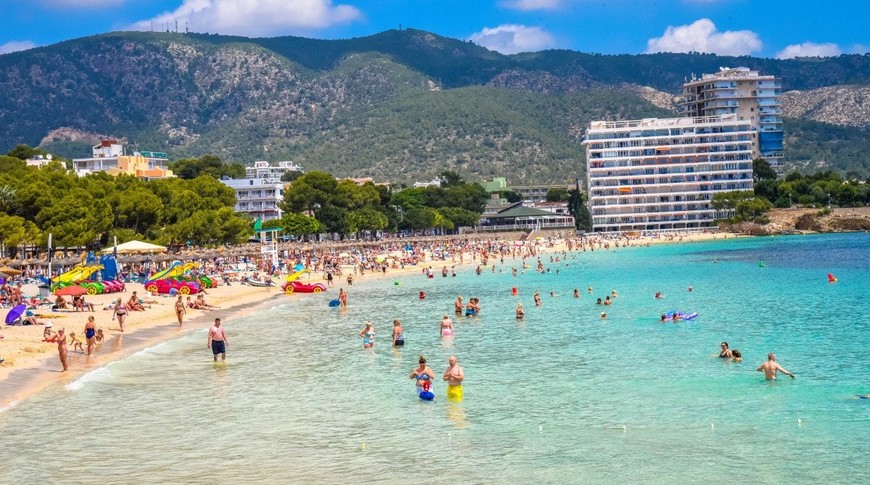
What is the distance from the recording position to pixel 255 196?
423 ft

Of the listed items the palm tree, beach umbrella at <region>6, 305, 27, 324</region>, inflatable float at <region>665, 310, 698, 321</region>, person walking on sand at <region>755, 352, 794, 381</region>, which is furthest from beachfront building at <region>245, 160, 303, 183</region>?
person walking on sand at <region>755, 352, 794, 381</region>

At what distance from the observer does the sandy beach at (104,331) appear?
83.0 feet

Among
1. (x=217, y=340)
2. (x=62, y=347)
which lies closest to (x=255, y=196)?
(x=217, y=340)

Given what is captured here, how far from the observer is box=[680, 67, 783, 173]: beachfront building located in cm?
17675

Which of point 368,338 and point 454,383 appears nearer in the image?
point 454,383

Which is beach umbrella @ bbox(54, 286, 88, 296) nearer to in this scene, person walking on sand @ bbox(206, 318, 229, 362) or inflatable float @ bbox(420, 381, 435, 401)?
person walking on sand @ bbox(206, 318, 229, 362)

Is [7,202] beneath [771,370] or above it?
above

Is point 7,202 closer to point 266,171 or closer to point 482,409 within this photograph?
point 482,409

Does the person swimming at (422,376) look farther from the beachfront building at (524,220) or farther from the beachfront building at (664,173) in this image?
the beachfront building at (664,173)

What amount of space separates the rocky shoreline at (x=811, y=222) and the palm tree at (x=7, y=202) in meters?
101

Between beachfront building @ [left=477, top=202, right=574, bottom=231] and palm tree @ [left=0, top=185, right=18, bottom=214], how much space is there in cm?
9240

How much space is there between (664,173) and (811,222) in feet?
74.7

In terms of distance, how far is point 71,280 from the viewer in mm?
46406

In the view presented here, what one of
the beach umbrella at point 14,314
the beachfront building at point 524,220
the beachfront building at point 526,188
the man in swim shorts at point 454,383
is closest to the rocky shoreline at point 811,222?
the beachfront building at point 524,220
